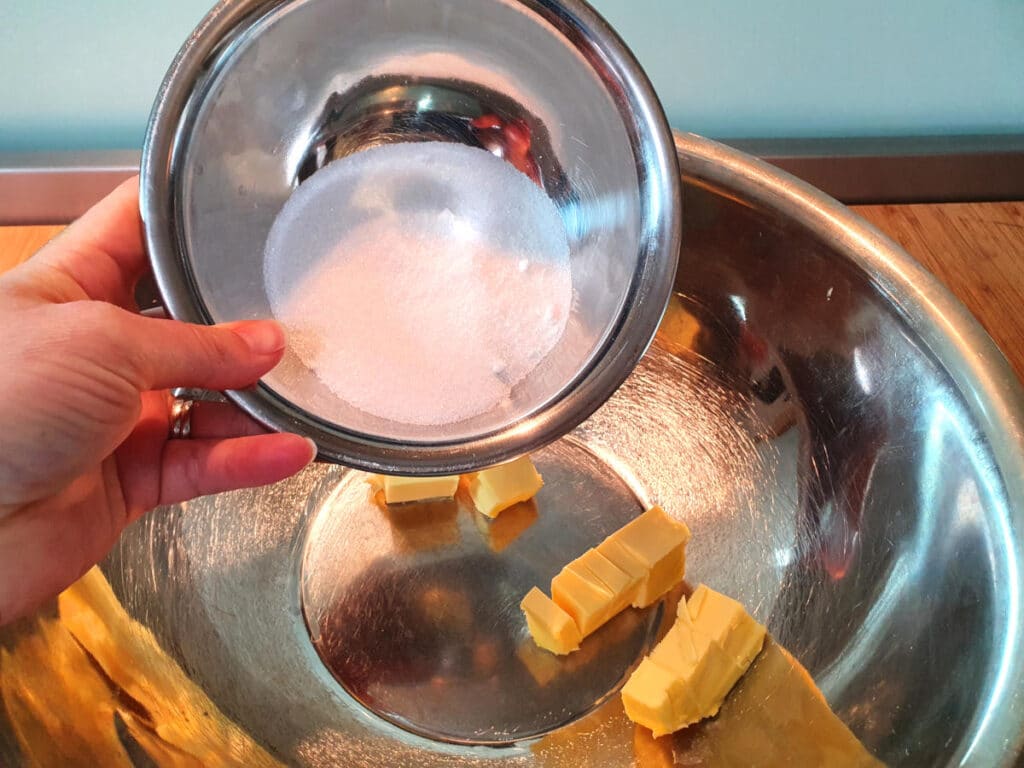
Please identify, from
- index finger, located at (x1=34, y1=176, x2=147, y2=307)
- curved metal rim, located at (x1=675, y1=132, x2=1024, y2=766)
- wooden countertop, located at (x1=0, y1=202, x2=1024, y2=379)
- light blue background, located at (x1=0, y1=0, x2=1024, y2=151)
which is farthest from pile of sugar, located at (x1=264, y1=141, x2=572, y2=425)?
wooden countertop, located at (x1=0, y1=202, x2=1024, y2=379)

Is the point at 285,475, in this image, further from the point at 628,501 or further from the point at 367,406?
the point at 628,501

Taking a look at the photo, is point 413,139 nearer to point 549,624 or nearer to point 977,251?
point 549,624

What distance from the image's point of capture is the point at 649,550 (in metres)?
0.78

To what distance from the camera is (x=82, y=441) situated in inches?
22.2

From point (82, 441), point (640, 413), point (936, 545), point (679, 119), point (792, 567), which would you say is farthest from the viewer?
point (679, 119)

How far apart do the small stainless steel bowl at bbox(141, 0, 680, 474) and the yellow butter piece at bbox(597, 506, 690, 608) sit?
19 cm

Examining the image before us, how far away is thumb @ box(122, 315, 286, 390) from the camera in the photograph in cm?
55

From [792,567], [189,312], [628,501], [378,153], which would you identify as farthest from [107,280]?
[792,567]

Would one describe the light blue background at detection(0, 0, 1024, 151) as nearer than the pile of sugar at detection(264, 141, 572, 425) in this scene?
No

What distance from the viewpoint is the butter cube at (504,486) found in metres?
0.85

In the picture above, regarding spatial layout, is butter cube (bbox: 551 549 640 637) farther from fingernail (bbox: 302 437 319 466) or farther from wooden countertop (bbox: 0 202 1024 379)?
wooden countertop (bbox: 0 202 1024 379)

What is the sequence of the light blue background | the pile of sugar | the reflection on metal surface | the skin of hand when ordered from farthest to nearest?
1. the light blue background
2. the reflection on metal surface
3. the pile of sugar
4. the skin of hand

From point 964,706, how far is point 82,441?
61 centimetres

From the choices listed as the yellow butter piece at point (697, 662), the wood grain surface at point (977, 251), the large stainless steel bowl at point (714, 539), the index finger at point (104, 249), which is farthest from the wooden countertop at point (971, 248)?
the yellow butter piece at point (697, 662)
